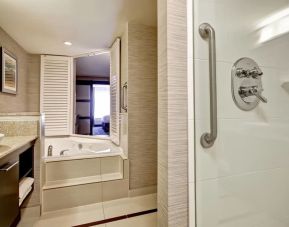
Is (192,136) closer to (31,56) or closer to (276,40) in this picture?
(276,40)

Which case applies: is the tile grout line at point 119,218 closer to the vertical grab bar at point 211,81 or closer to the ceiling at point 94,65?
the vertical grab bar at point 211,81

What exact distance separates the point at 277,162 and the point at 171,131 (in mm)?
758

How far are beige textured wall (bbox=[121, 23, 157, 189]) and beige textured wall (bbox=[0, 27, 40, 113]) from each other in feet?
5.44

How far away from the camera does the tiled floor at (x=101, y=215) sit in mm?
1684

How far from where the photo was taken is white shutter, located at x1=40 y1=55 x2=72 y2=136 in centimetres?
329

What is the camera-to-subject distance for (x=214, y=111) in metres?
0.82

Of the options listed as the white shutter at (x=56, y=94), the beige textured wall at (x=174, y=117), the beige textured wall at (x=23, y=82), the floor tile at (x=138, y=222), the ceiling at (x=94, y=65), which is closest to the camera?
the beige textured wall at (x=174, y=117)

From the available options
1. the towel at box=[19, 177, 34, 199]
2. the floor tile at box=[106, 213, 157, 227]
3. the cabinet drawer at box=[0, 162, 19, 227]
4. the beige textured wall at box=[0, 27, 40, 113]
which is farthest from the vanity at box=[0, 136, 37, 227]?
the beige textured wall at box=[0, 27, 40, 113]

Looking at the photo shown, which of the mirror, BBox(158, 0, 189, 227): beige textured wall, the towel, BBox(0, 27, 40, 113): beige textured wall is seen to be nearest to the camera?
BBox(158, 0, 189, 227): beige textured wall

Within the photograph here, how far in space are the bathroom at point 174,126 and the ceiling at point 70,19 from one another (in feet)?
0.05

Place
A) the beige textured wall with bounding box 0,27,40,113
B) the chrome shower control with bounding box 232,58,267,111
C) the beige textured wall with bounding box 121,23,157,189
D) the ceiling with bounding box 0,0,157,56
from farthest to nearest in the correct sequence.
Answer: the beige textured wall with bounding box 0,27,40,113 < the beige textured wall with bounding box 121,23,157,189 < the ceiling with bounding box 0,0,157,56 < the chrome shower control with bounding box 232,58,267,111

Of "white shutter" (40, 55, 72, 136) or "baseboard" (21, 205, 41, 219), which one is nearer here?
"baseboard" (21, 205, 41, 219)

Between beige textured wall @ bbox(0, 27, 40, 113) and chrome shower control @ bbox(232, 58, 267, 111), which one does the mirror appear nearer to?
beige textured wall @ bbox(0, 27, 40, 113)

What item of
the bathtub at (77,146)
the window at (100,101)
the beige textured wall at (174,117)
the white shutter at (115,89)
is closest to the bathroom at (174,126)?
the beige textured wall at (174,117)
